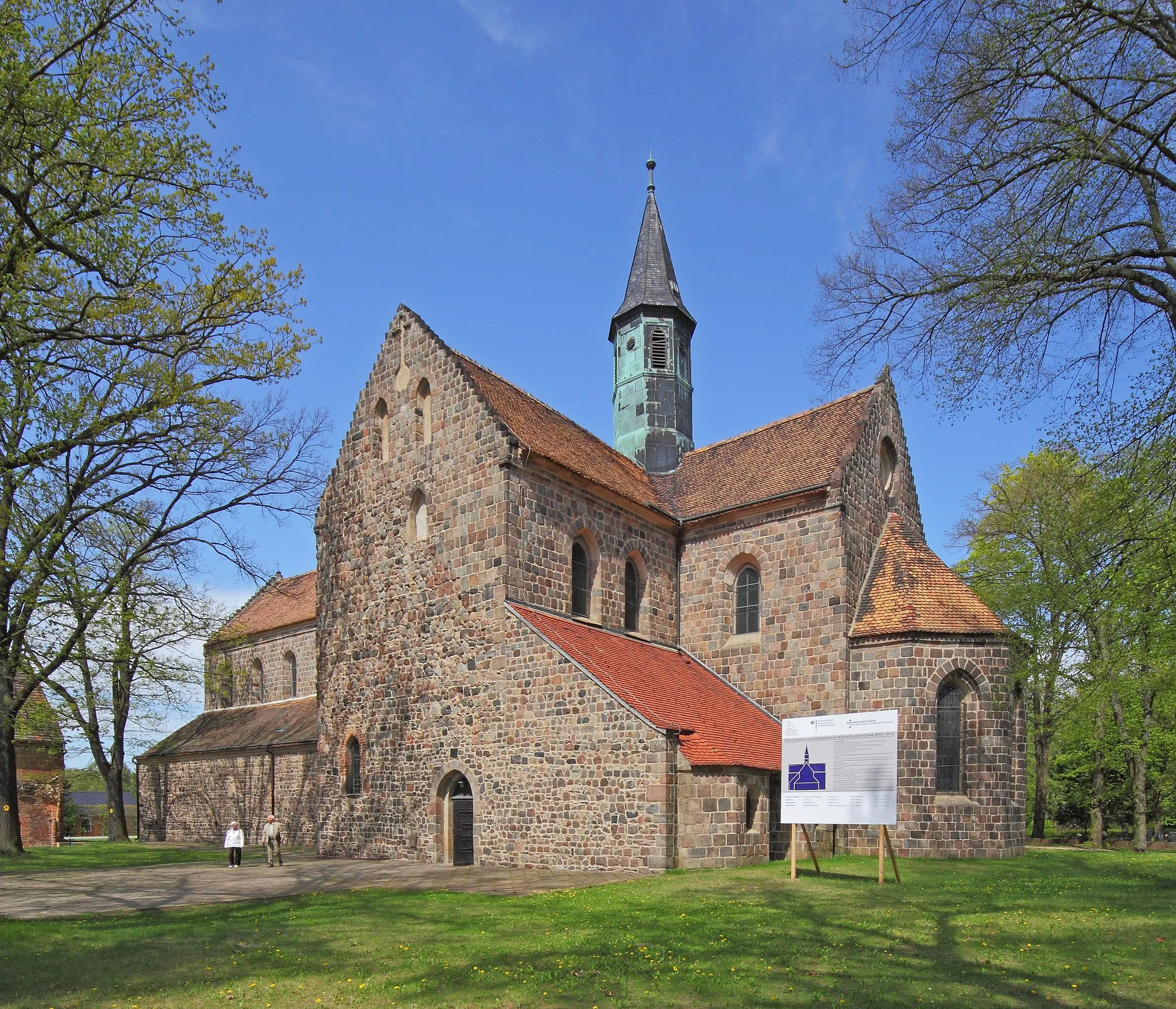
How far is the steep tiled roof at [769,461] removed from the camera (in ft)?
76.5

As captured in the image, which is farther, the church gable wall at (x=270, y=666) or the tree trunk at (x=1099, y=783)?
the church gable wall at (x=270, y=666)

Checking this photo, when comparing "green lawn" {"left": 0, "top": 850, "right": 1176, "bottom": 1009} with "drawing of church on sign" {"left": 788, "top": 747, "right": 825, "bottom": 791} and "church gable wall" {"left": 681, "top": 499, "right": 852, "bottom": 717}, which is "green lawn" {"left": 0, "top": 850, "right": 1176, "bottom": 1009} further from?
"church gable wall" {"left": 681, "top": 499, "right": 852, "bottom": 717}

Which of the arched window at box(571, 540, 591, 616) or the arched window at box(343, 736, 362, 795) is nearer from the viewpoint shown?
the arched window at box(571, 540, 591, 616)

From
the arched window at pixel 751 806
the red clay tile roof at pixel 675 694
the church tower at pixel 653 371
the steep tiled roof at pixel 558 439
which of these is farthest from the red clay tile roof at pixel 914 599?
the church tower at pixel 653 371

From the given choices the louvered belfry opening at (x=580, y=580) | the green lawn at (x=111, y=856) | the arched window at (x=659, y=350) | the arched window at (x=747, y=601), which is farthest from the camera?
the arched window at (x=659, y=350)

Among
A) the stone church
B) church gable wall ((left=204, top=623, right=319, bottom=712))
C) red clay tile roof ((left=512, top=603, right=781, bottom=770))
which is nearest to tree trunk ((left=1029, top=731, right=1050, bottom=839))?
the stone church

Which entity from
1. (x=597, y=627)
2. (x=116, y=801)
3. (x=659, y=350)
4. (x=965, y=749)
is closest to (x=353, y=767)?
(x=597, y=627)

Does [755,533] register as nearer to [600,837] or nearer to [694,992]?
[600,837]

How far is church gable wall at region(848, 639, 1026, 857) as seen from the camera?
19547 mm

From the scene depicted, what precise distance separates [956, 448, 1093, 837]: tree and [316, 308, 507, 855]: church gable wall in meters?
11.4

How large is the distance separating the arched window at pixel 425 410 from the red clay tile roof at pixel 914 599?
438 inches

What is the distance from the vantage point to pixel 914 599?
2105 cm

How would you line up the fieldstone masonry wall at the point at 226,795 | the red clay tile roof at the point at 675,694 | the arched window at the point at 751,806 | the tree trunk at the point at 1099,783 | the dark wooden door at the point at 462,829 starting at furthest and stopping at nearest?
the tree trunk at the point at 1099,783, the fieldstone masonry wall at the point at 226,795, the dark wooden door at the point at 462,829, the arched window at the point at 751,806, the red clay tile roof at the point at 675,694

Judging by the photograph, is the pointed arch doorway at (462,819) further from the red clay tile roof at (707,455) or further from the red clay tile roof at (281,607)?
the red clay tile roof at (281,607)
